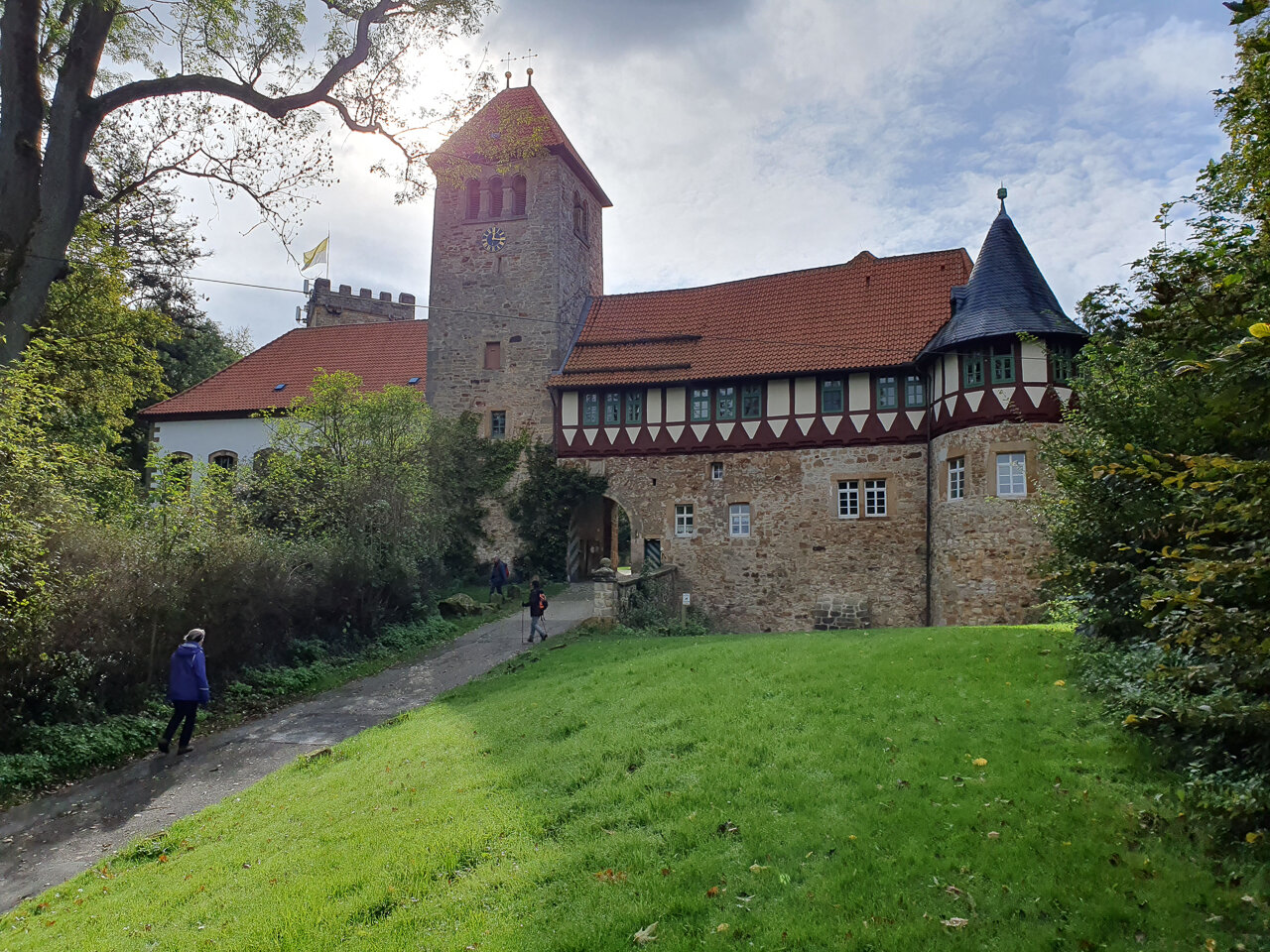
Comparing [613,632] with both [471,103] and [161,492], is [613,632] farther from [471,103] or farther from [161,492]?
[471,103]

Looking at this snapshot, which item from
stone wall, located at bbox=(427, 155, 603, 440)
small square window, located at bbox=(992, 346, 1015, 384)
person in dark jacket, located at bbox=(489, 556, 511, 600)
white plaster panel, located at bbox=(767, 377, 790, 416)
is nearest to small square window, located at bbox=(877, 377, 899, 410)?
white plaster panel, located at bbox=(767, 377, 790, 416)

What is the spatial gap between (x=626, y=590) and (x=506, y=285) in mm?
12512

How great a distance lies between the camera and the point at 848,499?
20562 mm

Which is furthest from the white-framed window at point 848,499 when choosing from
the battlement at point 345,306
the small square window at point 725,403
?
the battlement at point 345,306

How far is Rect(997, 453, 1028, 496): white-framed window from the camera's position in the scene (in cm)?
1720

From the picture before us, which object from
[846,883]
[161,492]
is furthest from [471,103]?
[846,883]

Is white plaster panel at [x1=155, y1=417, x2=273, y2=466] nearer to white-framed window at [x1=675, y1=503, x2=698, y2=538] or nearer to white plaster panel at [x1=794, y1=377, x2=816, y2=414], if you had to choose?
white-framed window at [x1=675, y1=503, x2=698, y2=538]

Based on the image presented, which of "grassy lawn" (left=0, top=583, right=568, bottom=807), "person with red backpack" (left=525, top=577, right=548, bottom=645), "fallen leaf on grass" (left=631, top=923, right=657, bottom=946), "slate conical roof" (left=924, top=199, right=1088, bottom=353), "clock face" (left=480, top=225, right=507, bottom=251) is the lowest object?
"grassy lawn" (left=0, top=583, right=568, bottom=807)

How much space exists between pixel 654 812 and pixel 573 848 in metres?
0.68

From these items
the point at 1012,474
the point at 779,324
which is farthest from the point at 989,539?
the point at 779,324

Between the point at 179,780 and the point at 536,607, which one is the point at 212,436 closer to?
the point at 536,607

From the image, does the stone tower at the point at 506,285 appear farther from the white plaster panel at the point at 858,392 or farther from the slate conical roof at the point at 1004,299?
the slate conical roof at the point at 1004,299

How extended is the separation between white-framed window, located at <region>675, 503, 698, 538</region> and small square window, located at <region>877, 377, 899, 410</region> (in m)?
5.89

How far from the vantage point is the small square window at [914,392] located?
20.1m
